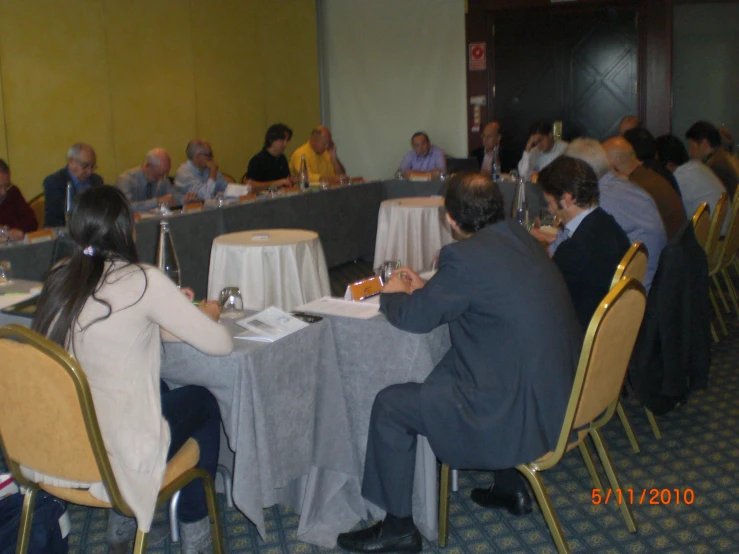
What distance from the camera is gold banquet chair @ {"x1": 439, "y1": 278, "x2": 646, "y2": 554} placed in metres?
1.92

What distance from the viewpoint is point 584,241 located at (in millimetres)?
2707

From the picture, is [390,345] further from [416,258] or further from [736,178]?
[736,178]

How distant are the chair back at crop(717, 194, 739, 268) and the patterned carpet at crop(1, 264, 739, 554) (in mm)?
1482

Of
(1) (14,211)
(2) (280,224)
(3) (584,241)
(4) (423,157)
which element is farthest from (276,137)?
(3) (584,241)

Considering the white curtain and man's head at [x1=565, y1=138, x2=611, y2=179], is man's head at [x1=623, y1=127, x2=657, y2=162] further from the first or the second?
the white curtain

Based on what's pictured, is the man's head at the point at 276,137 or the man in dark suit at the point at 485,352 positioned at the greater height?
the man's head at the point at 276,137

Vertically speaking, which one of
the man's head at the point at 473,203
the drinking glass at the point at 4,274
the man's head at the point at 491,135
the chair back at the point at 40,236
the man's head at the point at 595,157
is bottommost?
the drinking glass at the point at 4,274

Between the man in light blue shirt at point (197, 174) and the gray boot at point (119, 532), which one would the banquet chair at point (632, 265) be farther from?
the man in light blue shirt at point (197, 174)

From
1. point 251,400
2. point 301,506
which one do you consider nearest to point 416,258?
point 301,506

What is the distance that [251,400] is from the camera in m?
2.11

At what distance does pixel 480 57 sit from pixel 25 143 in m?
4.78

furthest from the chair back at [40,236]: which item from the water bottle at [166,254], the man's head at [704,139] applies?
the man's head at [704,139]
